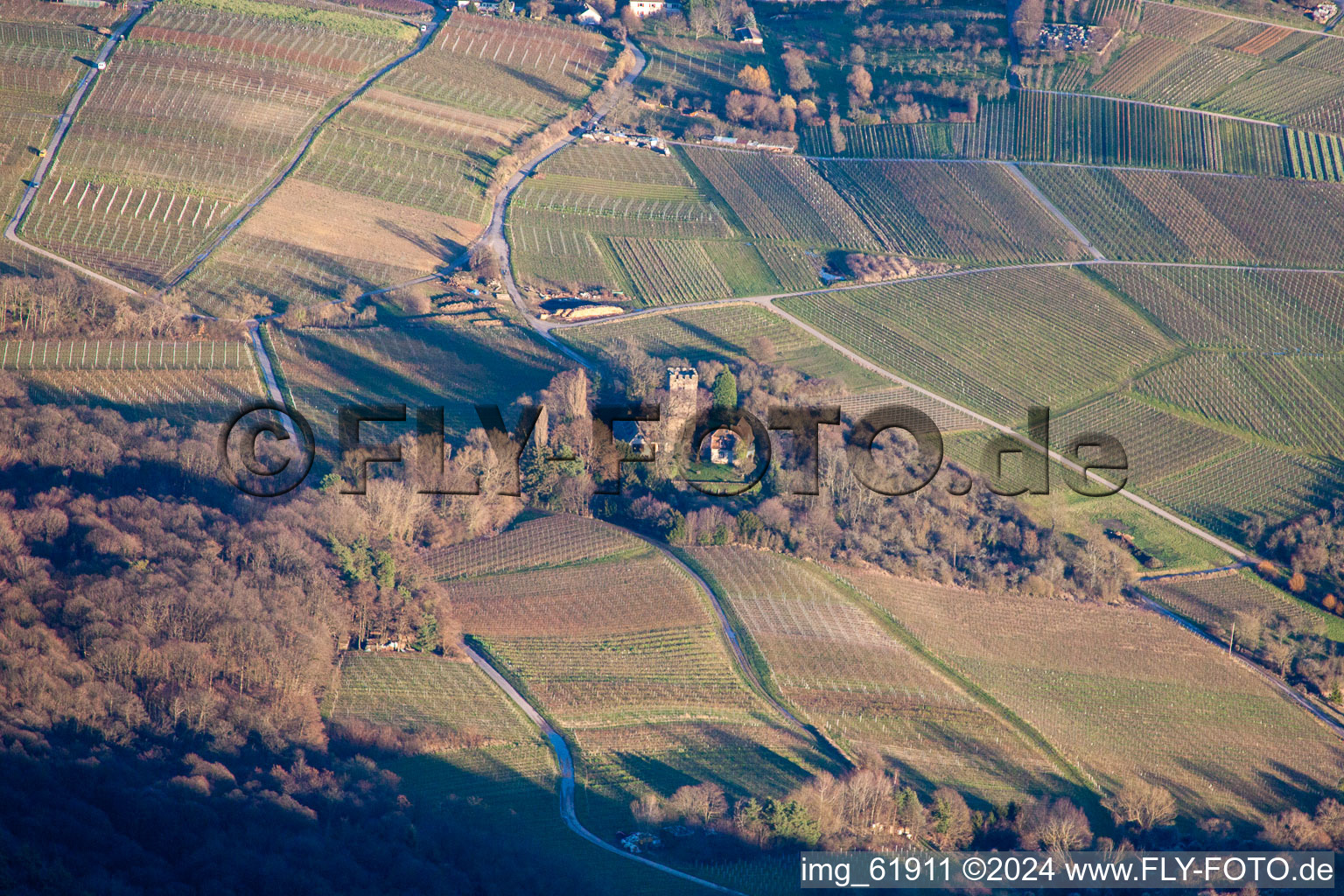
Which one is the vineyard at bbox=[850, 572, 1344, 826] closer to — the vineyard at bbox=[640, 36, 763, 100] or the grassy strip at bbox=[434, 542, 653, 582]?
the grassy strip at bbox=[434, 542, 653, 582]

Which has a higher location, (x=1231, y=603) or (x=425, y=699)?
(x=1231, y=603)

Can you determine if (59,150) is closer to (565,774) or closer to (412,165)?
(412,165)

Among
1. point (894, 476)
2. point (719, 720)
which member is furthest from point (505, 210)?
point (719, 720)

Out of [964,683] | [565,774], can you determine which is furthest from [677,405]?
[565,774]

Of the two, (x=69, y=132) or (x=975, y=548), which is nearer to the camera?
(x=975, y=548)

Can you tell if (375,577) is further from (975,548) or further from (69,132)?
(69,132)
